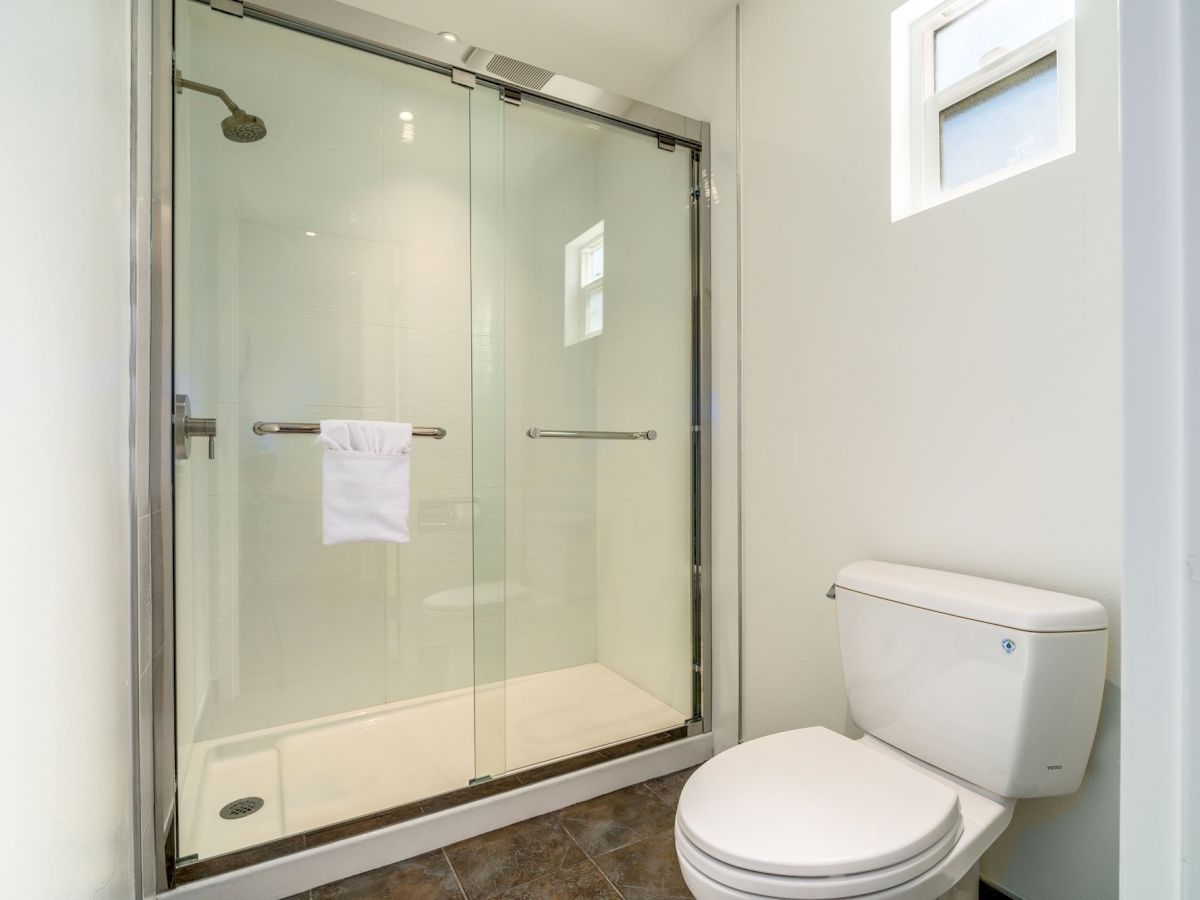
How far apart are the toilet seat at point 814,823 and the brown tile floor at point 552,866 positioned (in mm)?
468

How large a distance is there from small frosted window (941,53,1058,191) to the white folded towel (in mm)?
1509

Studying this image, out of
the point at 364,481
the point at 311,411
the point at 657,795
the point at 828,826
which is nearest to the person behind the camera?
the point at 828,826

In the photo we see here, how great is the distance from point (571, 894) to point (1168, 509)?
58.6 inches

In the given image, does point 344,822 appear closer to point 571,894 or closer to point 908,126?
point 571,894

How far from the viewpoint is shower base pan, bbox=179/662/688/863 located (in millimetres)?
1492

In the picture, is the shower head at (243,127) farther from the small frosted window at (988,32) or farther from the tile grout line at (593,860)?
the tile grout line at (593,860)

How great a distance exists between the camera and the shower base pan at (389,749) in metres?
1.49

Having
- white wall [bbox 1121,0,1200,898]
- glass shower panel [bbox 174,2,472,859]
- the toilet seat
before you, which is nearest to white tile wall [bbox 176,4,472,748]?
glass shower panel [bbox 174,2,472,859]

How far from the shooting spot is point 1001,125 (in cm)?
135

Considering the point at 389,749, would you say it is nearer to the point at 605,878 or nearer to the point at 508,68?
the point at 605,878

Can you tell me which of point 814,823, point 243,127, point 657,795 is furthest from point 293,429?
point 814,823

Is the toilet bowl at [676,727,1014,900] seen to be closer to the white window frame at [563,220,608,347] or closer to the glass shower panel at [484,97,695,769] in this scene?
the glass shower panel at [484,97,695,769]

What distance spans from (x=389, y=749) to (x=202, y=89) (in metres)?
1.84

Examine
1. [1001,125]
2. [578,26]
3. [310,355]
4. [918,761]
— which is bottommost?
[918,761]
